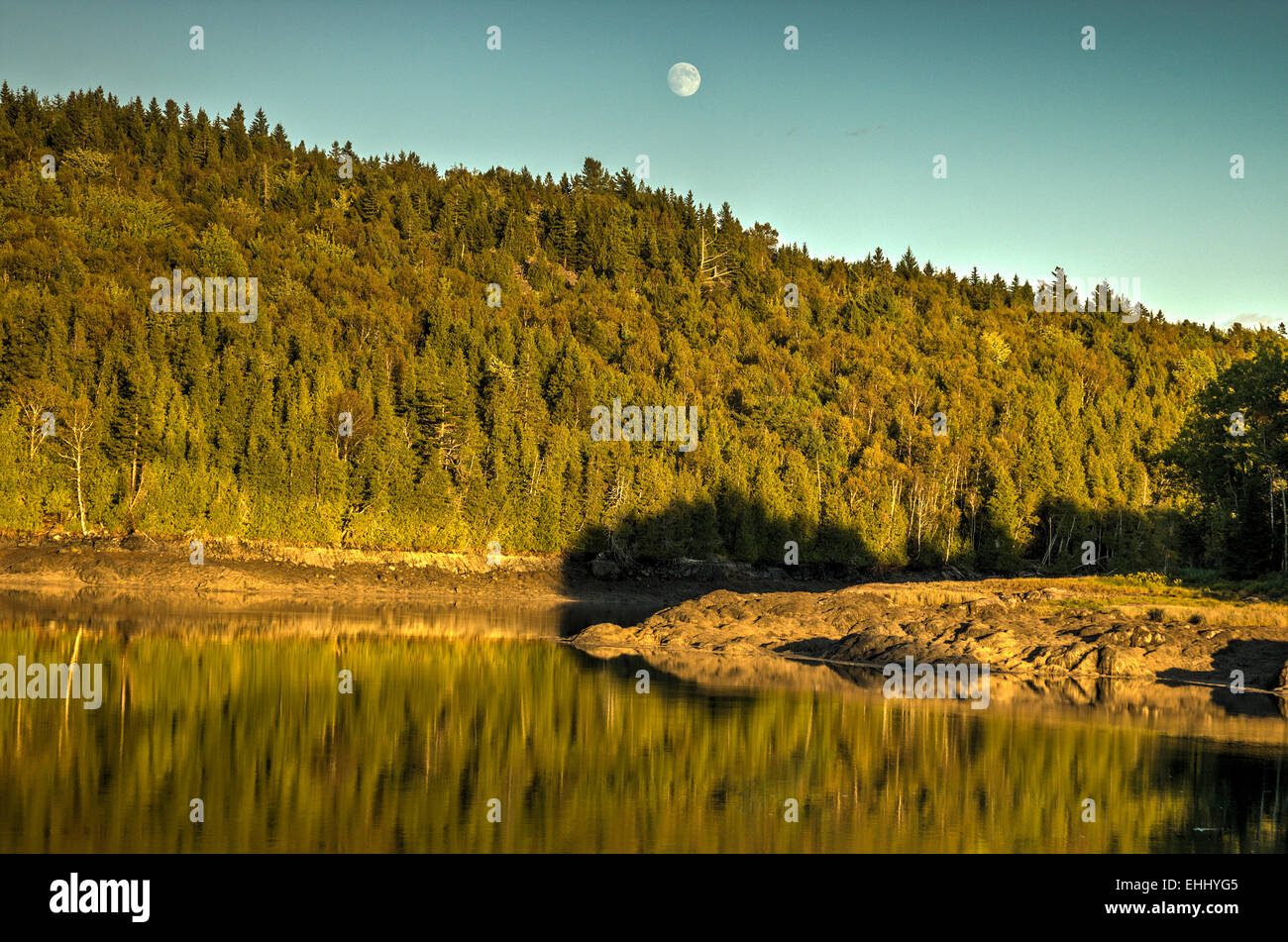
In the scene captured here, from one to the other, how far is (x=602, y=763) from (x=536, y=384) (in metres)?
74.3

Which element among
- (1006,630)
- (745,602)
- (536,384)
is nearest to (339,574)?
(536,384)

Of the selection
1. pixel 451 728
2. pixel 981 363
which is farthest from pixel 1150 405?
pixel 451 728

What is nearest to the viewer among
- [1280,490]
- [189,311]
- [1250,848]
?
[1250,848]

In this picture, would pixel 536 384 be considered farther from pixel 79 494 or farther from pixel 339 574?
pixel 79 494

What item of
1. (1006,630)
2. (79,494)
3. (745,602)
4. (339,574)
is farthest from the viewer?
(339,574)

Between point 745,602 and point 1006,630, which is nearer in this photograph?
point 1006,630

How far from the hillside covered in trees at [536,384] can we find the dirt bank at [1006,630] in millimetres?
11991

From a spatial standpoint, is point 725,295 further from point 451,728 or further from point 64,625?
point 451,728

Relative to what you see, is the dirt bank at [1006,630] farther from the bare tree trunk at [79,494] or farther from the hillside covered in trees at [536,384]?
the bare tree trunk at [79,494]

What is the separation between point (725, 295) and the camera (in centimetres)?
14388

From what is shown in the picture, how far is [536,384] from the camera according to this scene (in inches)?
3708

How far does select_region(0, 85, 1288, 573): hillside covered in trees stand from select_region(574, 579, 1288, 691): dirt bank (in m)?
12.0

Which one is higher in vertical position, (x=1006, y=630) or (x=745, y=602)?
(x=745, y=602)

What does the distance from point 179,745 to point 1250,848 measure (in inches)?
713
